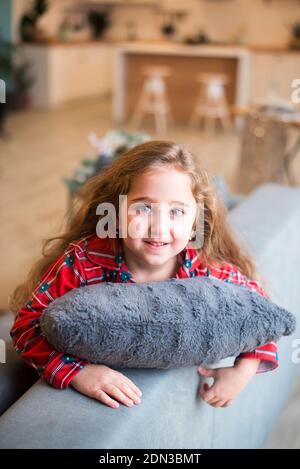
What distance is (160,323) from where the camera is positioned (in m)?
1.13

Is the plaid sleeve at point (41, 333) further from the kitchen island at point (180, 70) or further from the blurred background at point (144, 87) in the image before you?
the kitchen island at point (180, 70)

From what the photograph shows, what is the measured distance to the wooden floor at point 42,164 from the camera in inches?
156

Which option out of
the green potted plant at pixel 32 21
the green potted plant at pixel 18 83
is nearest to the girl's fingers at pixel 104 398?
the green potted plant at pixel 18 83

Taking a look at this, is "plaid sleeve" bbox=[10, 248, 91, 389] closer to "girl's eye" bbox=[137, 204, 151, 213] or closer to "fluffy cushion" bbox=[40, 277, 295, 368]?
"fluffy cushion" bbox=[40, 277, 295, 368]

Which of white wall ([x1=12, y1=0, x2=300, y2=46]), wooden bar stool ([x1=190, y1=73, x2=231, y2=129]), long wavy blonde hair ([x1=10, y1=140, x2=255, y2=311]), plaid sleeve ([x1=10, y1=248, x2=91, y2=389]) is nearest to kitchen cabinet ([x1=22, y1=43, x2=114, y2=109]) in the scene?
white wall ([x1=12, y1=0, x2=300, y2=46])

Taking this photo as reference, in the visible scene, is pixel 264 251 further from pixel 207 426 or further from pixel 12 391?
pixel 12 391

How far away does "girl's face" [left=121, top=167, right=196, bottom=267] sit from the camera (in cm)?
128

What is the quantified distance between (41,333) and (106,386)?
0.18m

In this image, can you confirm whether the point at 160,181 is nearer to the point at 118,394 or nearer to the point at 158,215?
the point at 158,215

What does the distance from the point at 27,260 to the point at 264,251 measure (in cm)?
218

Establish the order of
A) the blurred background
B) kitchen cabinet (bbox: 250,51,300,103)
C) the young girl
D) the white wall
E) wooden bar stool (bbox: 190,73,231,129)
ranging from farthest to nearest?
1. the white wall
2. kitchen cabinet (bbox: 250,51,300,103)
3. wooden bar stool (bbox: 190,73,231,129)
4. the blurred background
5. the young girl

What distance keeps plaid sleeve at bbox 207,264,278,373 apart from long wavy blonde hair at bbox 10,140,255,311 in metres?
0.03

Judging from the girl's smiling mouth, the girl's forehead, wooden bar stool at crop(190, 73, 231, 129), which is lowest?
wooden bar stool at crop(190, 73, 231, 129)

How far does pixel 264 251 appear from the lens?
70.8 inches
